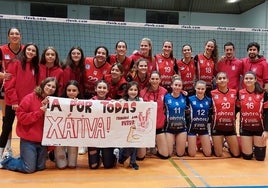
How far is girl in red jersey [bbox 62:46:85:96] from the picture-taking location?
15.9 ft

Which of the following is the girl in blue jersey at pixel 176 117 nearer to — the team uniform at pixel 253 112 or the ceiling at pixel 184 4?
the team uniform at pixel 253 112

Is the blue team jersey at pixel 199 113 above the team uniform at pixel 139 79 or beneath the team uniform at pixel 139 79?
beneath

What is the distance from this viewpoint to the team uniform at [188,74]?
5.70m

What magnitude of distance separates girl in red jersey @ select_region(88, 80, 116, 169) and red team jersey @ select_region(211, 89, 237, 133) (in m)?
1.88

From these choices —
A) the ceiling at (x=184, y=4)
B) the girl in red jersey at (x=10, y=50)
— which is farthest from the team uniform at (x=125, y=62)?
the ceiling at (x=184, y=4)

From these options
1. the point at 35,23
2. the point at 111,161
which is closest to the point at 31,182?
the point at 111,161

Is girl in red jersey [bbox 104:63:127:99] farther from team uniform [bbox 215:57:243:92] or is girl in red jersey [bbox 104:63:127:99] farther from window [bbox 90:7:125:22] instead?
window [bbox 90:7:125:22]

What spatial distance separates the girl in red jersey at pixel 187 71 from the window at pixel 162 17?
971 centimetres

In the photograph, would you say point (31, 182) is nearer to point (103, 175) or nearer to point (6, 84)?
point (103, 175)

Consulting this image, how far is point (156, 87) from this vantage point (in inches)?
199

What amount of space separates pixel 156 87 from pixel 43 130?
1.95m

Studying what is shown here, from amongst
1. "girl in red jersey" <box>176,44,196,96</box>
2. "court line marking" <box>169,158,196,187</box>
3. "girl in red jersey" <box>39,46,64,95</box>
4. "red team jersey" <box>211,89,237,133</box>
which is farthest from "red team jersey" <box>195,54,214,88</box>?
"girl in red jersey" <box>39,46,64,95</box>

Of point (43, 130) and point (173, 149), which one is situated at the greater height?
point (43, 130)

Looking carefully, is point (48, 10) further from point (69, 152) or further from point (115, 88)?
point (69, 152)
